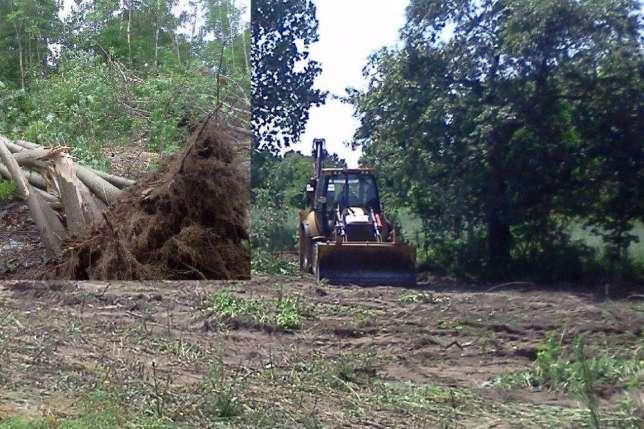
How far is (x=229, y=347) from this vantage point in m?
7.70

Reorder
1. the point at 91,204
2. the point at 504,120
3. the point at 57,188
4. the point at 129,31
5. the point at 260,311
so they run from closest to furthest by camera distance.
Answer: the point at 504,120, the point at 260,311, the point at 91,204, the point at 57,188, the point at 129,31

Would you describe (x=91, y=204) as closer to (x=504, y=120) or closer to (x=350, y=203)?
(x=350, y=203)

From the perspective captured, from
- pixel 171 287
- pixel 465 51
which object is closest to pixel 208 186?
pixel 171 287

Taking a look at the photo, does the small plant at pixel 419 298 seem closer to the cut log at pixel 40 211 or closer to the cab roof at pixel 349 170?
the cab roof at pixel 349 170

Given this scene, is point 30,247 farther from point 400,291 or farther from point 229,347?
point 400,291

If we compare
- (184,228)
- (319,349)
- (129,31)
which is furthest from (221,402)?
(129,31)

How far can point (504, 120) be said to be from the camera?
7473 millimetres

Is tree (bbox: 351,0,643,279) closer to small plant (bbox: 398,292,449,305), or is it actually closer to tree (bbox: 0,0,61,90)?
small plant (bbox: 398,292,449,305)

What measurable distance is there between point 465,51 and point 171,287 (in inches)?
137

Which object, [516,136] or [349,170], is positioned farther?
[349,170]

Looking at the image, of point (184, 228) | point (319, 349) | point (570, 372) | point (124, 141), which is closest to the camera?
point (570, 372)

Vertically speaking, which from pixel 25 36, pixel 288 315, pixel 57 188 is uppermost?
pixel 25 36

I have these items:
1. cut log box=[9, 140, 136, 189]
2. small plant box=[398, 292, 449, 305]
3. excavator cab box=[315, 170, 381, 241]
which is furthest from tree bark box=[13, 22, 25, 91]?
small plant box=[398, 292, 449, 305]

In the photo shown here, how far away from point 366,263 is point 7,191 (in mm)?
4243
